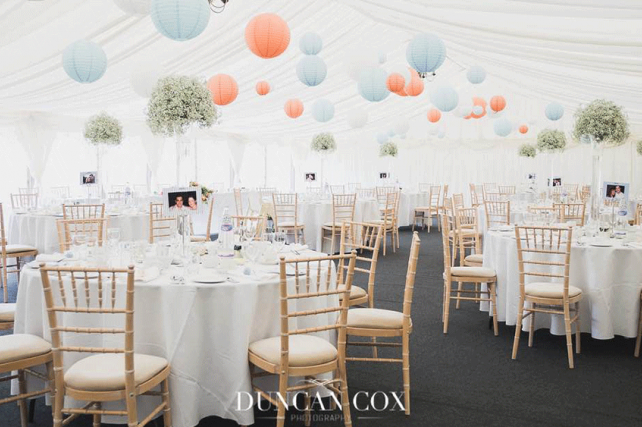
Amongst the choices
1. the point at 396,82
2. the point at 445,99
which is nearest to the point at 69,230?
the point at 396,82

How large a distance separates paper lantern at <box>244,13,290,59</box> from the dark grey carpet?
2907 mm

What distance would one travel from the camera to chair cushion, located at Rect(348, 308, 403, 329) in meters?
3.48

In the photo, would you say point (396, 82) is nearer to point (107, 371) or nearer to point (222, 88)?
point (222, 88)

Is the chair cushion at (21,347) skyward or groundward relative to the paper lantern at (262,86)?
groundward

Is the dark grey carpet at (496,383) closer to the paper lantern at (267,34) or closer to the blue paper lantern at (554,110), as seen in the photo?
the paper lantern at (267,34)

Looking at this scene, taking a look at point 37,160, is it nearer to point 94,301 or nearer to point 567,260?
point 94,301

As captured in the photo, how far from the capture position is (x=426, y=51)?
573 centimetres

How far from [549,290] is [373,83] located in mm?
3648

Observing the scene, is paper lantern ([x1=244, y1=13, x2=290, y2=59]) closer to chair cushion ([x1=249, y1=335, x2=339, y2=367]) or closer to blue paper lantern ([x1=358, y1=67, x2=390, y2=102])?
blue paper lantern ([x1=358, y1=67, x2=390, y2=102])

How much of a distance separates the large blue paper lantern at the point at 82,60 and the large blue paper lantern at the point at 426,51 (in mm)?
3103

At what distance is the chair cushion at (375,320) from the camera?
11.4 feet

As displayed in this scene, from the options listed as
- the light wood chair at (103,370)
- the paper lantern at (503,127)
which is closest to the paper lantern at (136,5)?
the light wood chair at (103,370)

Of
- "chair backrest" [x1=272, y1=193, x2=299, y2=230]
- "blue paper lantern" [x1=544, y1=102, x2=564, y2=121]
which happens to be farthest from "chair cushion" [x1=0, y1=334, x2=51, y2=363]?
"blue paper lantern" [x1=544, y1=102, x2=564, y2=121]

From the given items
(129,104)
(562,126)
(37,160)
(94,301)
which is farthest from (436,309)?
(562,126)
